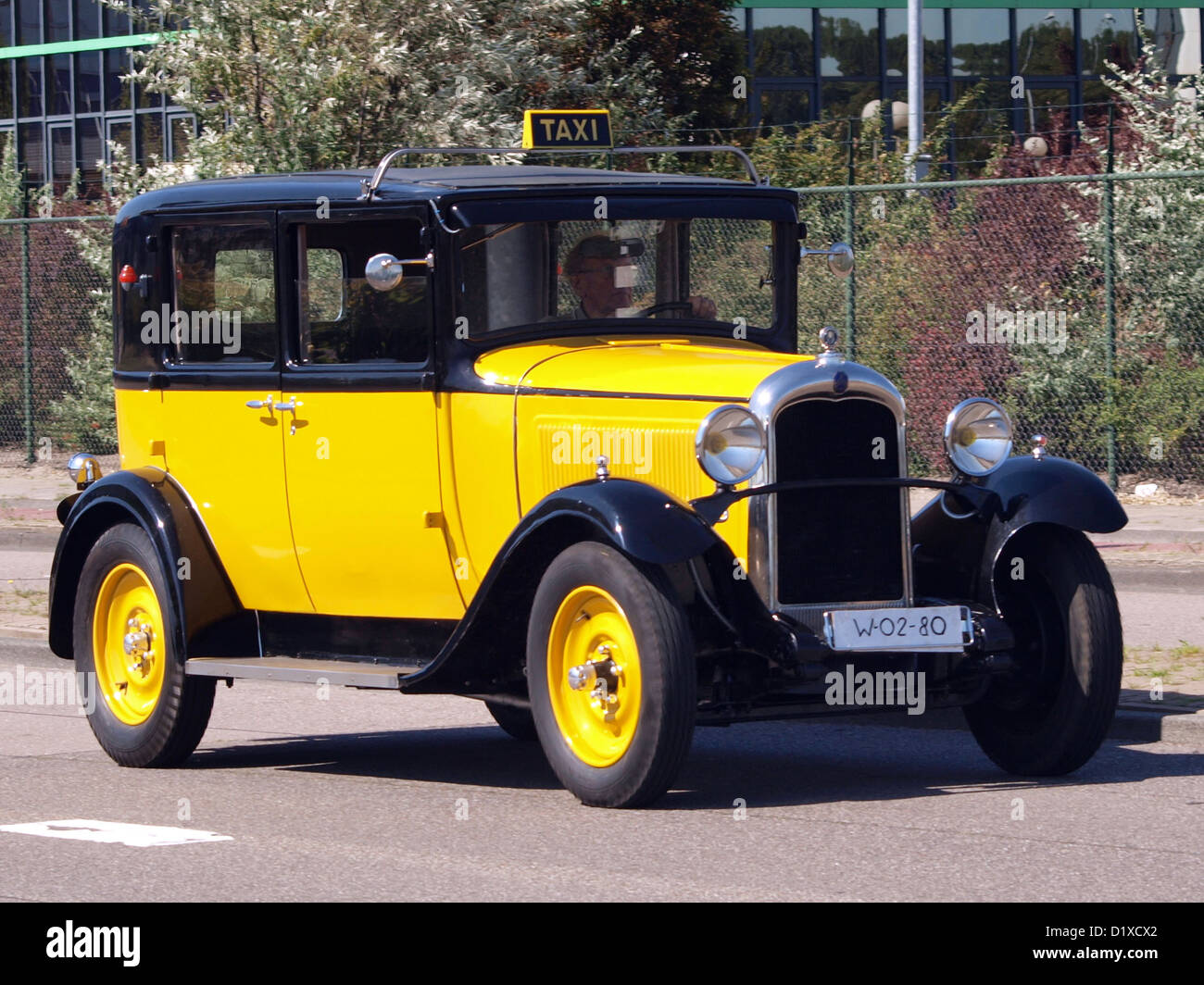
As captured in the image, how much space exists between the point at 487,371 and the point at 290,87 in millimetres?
11880

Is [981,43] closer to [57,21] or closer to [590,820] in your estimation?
[57,21]

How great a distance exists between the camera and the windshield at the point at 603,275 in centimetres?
833

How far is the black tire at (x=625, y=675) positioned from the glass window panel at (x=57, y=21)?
3283cm

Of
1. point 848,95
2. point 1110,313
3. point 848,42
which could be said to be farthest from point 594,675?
point 848,42

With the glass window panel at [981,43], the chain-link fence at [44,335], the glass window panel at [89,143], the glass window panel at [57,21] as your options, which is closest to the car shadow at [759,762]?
the chain-link fence at [44,335]

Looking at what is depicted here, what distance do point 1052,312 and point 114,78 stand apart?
23.7 m

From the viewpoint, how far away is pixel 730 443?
736 centimetres

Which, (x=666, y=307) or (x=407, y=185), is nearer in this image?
(x=407, y=185)

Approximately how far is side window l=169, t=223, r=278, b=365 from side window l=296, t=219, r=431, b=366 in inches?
6.7

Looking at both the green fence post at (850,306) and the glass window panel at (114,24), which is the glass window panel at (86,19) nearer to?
the glass window panel at (114,24)

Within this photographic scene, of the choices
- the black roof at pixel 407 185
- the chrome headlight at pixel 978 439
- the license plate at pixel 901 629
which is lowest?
the license plate at pixel 901 629

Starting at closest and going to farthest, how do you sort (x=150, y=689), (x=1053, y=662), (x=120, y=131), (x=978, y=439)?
(x=1053, y=662)
(x=978, y=439)
(x=150, y=689)
(x=120, y=131)
